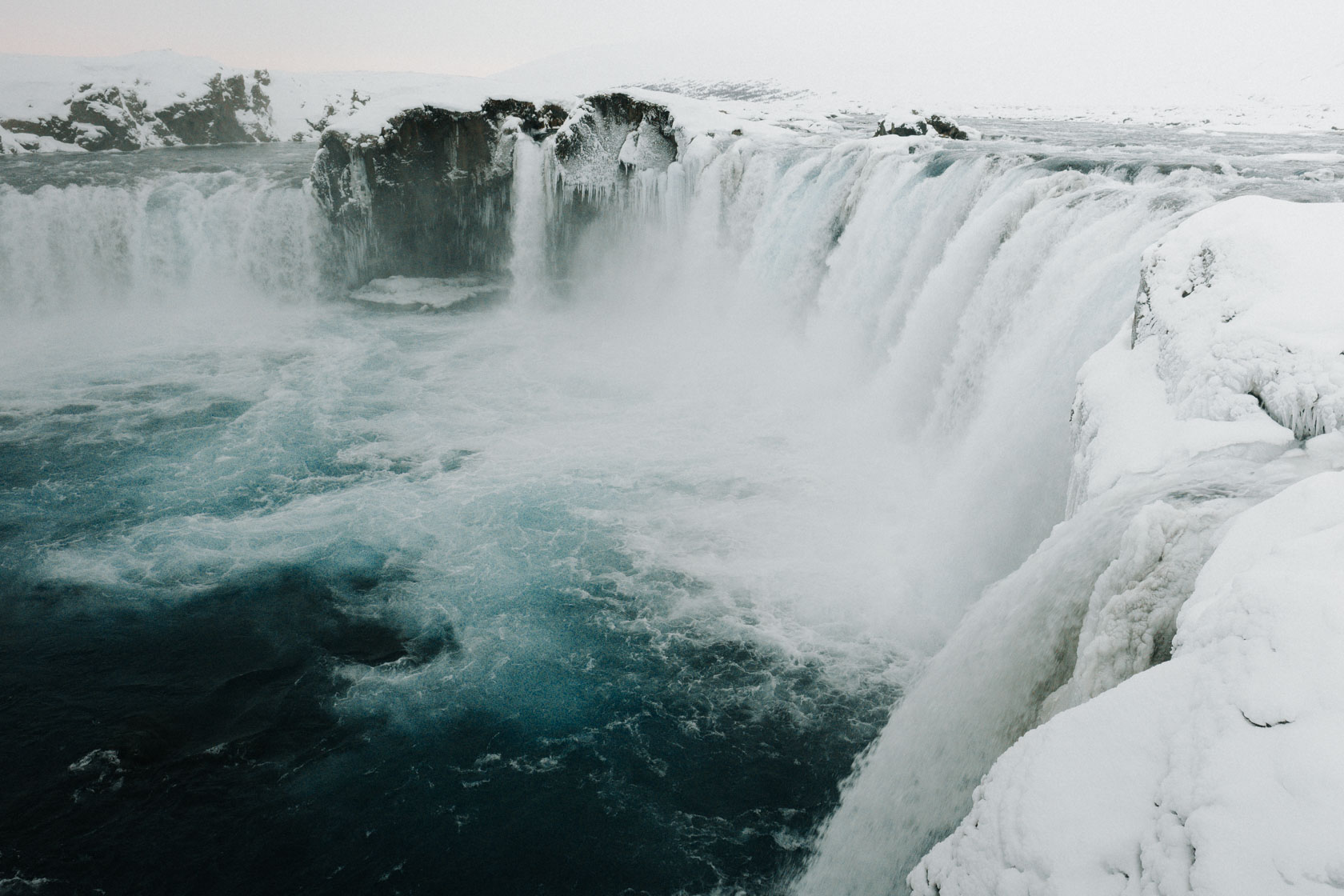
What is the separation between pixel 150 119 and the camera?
125 ft

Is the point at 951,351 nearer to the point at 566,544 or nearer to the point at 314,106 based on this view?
the point at 566,544

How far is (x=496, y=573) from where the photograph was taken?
9.67 meters

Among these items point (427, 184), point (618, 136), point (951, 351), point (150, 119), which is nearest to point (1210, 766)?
point (951, 351)

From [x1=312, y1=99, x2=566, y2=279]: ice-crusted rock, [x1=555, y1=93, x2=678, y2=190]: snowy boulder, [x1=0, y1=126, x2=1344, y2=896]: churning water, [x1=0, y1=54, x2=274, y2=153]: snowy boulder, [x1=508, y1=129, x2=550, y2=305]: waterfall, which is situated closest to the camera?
[x1=0, y1=126, x2=1344, y2=896]: churning water

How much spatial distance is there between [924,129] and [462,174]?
526 inches

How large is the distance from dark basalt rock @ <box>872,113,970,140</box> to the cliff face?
3585 cm

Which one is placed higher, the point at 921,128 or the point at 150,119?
the point at 150,119

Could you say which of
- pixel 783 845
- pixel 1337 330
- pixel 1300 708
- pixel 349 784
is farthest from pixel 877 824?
pixel 349 784

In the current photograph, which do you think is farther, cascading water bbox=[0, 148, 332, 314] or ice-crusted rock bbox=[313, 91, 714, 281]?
cascading water bbox=[0, 148, 332, 314]

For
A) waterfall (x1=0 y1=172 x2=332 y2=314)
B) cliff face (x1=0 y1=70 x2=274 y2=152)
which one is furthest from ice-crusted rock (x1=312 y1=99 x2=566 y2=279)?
cliff face (x1=0 y1=70 x2=274 y2=152)

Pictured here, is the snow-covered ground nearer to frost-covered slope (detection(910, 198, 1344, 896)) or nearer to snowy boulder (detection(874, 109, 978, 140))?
snowy boulder (detection(874, 109, 978, 140))

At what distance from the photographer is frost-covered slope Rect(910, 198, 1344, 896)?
211 cm

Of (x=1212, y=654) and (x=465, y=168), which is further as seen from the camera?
(x=465, y=168)

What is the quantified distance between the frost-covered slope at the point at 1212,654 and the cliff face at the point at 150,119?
43260mm
